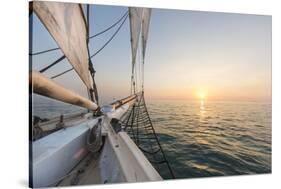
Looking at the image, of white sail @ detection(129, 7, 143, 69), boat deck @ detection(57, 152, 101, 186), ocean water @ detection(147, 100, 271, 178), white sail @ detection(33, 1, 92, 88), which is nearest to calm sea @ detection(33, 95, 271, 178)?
ocean water @ detection(147, 100, 271, 178)

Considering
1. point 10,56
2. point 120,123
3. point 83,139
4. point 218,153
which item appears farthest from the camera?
point 218,153

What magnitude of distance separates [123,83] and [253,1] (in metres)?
1.20

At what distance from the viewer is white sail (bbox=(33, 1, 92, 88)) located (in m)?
2.13

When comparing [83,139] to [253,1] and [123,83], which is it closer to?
[123,83]

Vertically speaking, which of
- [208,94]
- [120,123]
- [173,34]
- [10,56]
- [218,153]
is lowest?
[218,153]

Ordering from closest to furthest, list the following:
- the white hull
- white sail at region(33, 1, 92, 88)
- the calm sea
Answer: white sail at region(33, 1, 92, 88) < the white hull < the calm sea

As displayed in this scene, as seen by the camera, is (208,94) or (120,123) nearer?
(120,123)

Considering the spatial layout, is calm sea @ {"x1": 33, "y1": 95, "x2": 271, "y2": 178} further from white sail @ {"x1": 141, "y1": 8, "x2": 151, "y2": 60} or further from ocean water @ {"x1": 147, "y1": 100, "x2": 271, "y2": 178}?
white sail @ {"x1": 141, "y1": 8, "x2": 151, "y2": 60}

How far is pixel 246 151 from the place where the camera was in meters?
2.86

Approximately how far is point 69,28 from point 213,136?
1290 millimetres

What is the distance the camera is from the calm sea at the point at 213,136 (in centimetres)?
272

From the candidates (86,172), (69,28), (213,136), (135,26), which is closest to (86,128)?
(86,172)

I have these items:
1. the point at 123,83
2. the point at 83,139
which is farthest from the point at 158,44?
the point at 83,139

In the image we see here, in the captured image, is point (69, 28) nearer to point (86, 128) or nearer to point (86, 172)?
point (86, 128)
